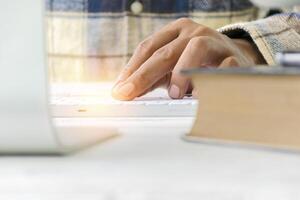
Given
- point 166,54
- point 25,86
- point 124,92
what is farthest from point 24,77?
point 166,54

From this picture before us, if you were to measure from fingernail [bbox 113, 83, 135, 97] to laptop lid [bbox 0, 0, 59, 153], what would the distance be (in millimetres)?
266

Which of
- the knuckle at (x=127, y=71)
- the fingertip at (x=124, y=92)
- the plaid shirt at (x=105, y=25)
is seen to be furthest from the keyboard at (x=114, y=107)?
the plaid shirt at (x=105, y=25)

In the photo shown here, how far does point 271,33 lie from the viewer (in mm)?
781

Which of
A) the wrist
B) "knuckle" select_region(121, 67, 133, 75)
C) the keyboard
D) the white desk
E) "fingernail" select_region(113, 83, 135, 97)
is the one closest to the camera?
the white desk

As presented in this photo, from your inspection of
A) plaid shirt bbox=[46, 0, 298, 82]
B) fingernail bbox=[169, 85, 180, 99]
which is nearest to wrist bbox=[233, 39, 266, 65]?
fingernail bbox=[169, 85, 180, 99]

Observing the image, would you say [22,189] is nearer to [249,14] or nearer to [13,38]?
[13,38]

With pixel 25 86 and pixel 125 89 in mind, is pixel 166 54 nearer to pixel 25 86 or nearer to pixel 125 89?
pixel 125 89

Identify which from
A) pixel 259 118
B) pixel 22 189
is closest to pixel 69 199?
pixel 22 189

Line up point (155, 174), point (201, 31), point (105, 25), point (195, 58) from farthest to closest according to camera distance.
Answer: point (105, 25) < point (201, 31) < point (195, 58) < point (155, 174)

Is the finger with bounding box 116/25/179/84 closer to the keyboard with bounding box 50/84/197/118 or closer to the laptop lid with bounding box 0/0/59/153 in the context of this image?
the keyboard with bounding box 50/84/197/118

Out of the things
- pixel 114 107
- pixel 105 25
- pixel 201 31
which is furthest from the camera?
pixel 105 25

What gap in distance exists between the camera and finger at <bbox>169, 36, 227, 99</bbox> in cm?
59

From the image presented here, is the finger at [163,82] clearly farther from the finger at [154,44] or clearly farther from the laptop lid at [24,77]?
the laptop lid at [24,77]

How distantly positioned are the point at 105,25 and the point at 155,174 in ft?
4.13
